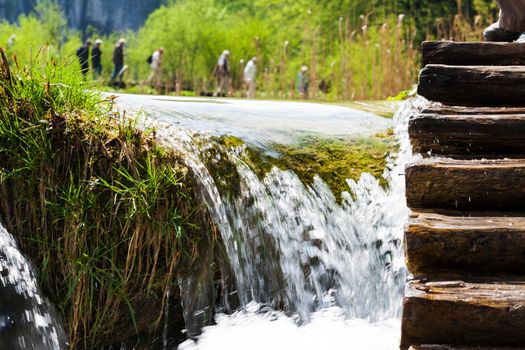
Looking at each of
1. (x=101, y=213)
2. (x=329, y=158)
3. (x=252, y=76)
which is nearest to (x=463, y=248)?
(x=101, y=213)

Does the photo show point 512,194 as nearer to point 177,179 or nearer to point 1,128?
point 177,179

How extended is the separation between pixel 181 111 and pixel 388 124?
3.82ft

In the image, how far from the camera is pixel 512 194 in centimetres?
257

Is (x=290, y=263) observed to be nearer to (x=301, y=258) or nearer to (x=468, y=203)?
(x=301, y=258)

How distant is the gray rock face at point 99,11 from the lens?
44.4 meters

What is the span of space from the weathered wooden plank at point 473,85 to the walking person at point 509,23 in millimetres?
572

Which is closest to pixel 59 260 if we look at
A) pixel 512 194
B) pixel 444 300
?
pixel 444 300

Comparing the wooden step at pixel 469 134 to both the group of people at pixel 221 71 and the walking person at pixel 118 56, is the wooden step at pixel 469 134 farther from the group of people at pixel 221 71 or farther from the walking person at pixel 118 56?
the walking person at pixel 118 56

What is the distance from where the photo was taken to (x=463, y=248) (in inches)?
90.7

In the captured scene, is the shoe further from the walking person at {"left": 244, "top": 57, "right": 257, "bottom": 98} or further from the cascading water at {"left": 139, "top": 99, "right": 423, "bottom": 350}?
the walking person at {"left": 244, "top": 57, "right": 257, "bottom": 98}

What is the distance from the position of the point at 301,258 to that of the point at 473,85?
1.00 meters

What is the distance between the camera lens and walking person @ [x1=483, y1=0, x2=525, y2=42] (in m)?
3.64

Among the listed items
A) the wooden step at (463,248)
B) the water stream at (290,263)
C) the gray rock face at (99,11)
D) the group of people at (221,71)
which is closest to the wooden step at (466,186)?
the wooden step at (463,248)

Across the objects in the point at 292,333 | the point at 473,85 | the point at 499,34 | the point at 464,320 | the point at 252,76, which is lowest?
the point at 292,333
